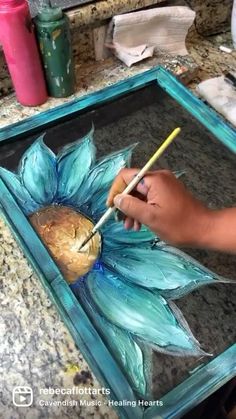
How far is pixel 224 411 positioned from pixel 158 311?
0.46m

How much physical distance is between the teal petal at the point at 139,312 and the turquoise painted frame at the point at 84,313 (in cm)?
4

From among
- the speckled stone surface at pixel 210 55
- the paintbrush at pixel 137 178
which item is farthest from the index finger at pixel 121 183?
the speckled stone surface at pixel 210 55

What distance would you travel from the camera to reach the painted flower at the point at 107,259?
0.66 metres

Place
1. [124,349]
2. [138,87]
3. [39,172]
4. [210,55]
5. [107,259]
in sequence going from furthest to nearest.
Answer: [210,55]
[138,87]
[39,172]
[107,259]
[124,349]

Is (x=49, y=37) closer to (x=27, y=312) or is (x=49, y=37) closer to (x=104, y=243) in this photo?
(x=104, y=243)

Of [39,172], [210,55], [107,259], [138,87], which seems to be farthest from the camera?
[210,55]

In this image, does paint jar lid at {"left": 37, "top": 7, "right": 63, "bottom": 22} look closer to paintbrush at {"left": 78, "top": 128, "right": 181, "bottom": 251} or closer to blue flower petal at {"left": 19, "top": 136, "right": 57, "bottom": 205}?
blue flower petal at {"left": 19, "top": 136, "right": 57, "bottom": 205}

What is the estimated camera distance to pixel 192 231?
0.67 meters

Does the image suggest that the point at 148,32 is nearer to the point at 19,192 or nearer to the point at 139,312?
the point at 19,192

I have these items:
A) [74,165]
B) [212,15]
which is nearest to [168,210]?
[74,165]

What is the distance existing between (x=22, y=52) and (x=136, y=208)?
483 mm

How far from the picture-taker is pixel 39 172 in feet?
2.82

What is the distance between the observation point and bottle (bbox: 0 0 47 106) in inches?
A: 32.6

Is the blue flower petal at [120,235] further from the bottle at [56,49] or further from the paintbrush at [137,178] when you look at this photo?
the bottle at [56,49]
